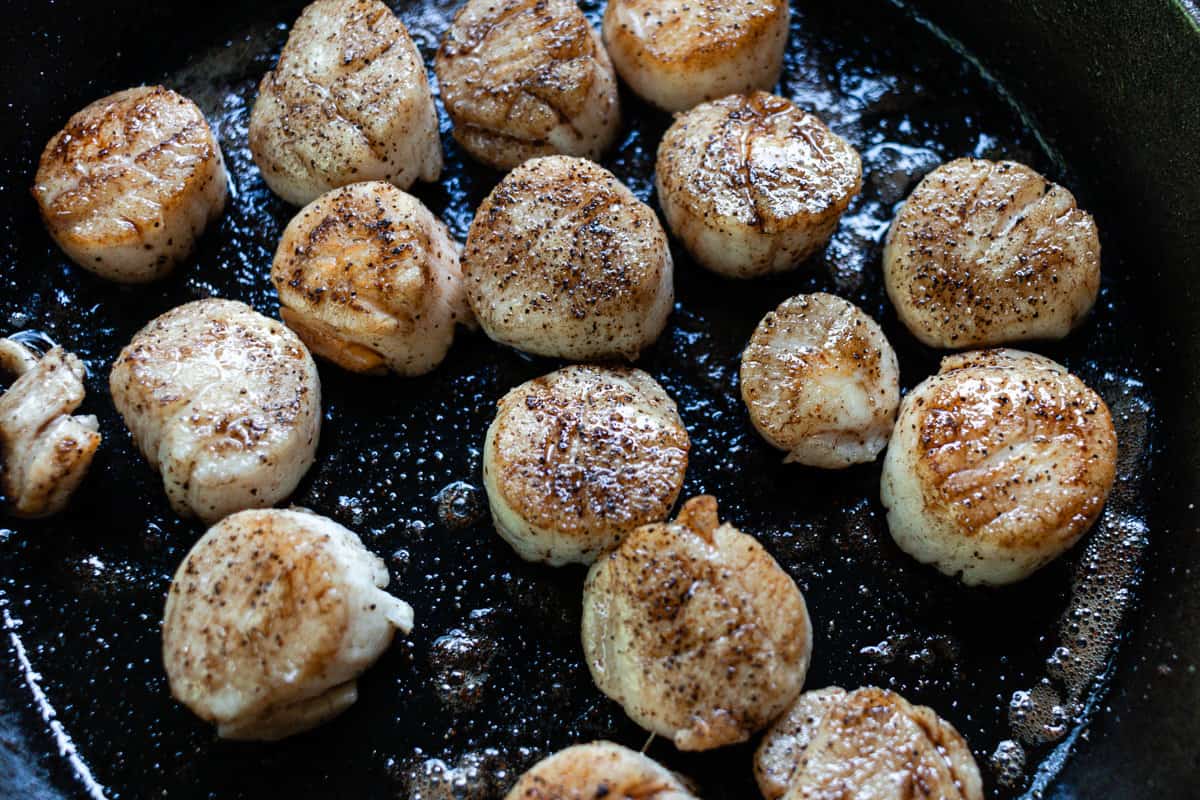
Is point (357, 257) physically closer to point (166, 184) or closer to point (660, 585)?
point (166, 184)

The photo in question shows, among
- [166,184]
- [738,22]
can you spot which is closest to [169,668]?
[166,184]

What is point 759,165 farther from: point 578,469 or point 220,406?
point 220,406

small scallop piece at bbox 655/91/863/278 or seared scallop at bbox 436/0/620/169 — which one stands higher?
seared scallop at bbox 436/0/620/169

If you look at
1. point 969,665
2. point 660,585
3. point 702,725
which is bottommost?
point 969,665

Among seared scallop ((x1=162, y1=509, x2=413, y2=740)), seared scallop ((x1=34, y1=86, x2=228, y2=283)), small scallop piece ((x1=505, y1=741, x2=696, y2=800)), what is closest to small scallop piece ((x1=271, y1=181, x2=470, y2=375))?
seared scallop ((x1=34, y1=86, x2=228, y2=283))

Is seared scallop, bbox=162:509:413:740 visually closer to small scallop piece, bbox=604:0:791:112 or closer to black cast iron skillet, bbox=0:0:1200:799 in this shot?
black cast iron skillet, bbox=0:0:1200:799

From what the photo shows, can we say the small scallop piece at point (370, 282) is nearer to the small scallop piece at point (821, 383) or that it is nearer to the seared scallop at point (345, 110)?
the seared scallop at point (345, 110)
